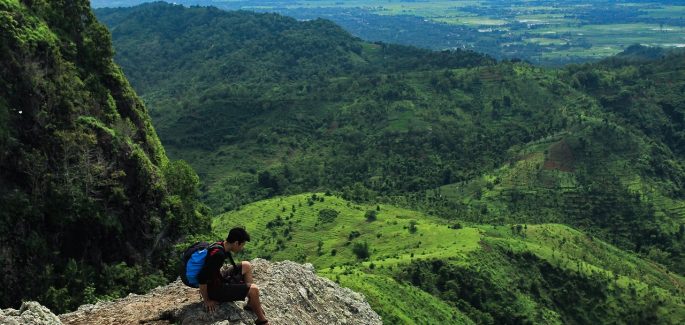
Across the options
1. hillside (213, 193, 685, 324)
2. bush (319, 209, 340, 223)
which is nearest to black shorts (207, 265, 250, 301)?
hillside (213, 193, 685, 324)

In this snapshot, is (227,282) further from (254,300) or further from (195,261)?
(195,261)

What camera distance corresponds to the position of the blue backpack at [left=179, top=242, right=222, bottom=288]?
2041cm

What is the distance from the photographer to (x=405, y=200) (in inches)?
5325

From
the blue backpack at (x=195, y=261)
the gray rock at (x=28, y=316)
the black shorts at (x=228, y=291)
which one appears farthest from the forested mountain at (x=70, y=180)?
the black shorts at (x=228, y=291)

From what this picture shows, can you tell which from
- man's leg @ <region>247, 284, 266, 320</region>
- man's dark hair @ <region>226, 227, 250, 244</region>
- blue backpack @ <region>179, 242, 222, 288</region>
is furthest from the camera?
man's leg @ <region>247, 284, 266, 320</region>

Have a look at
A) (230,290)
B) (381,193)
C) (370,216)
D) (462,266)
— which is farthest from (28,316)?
(381,193)

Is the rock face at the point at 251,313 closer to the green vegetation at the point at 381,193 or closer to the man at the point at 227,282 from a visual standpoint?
the man at the point at 227,282

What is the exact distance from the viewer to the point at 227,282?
69.5 feet

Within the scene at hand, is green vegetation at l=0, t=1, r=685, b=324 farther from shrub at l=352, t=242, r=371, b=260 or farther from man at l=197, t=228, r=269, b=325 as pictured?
man at l=197, t=228, r=269, b=325

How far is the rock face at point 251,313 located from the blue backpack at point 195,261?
66.7 inches

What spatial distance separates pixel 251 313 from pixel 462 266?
63.5 metres

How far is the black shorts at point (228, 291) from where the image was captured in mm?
20953

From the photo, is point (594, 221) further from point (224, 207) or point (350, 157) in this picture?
point (224, 207)

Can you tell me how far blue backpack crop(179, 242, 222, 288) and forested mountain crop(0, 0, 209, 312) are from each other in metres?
26.1
